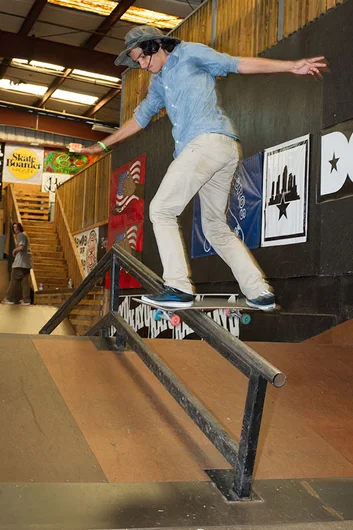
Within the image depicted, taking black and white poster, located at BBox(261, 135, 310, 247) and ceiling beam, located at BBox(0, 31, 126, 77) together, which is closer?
black and white poster, located at BBox(261, 135, 310, 247)

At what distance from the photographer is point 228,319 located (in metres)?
6.79

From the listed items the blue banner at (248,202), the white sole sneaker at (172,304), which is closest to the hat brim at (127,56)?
the white sole sneaker at (172,304)

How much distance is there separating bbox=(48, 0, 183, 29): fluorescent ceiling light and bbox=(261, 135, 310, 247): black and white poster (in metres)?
7.25

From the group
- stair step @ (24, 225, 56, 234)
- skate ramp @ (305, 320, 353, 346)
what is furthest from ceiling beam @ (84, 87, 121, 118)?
skate ramp @ (305, 320, 353, 346)

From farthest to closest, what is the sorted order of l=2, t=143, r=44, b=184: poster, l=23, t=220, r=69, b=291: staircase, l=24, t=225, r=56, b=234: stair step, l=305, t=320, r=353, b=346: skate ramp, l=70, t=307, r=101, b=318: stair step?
l=2, t=143, r=44, b=184: poster, l=24, t=225, r=56, b=234: stair step, l=23, t=220, r=69, b=291: staircase, l=70, t=307, r=101, b=318: stair step, l=305, t=320, r=353, b=346: skate ramp

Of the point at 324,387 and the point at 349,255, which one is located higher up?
the point at 349,255

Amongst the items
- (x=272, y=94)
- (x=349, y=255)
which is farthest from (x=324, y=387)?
(x=272, y=94)

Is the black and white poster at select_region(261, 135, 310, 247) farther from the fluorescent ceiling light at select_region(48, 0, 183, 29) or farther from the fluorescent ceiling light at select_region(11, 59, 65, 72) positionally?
the fluorescent ceiling light at select_region(11, 59, 65, 72)

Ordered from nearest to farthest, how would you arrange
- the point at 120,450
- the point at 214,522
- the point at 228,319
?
1. the point at 214,522
2. the point at 120,450
3. the point at 228,319

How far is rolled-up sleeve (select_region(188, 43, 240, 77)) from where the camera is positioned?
124 inches

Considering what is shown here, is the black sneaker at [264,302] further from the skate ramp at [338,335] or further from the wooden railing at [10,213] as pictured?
the wooden railing at [10,213]

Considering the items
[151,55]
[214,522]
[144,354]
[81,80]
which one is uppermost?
[81,80]

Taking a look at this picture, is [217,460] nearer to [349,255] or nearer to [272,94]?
[349,255]

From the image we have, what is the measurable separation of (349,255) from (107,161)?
8814mm
